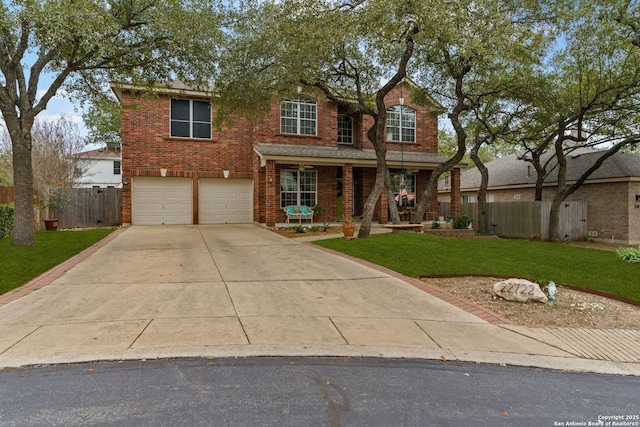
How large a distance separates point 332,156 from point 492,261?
8.17 meters

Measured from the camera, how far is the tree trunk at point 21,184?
980cm

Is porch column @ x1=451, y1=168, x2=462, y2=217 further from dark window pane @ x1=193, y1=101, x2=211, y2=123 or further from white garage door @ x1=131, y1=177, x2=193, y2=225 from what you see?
white garage door @ x1=131, y1=177, x2=193, y2=225

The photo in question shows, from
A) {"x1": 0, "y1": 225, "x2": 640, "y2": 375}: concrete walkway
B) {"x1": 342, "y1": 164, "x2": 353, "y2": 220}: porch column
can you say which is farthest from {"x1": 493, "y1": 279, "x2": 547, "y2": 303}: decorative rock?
{"x1": 342, "y1": 164, "x2": 353, "y2": 220}: porch column

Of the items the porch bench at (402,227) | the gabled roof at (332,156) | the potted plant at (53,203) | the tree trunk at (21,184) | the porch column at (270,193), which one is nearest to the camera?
the tree trunk at (21,184)

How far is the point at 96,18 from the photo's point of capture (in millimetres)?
7859

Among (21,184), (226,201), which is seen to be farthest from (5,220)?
(226,201)

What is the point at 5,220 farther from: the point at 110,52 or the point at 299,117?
the point at 299,117

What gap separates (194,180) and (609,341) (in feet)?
51.9

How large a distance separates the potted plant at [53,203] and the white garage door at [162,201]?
8.50ft

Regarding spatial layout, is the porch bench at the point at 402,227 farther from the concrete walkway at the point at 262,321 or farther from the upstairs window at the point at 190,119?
the upstairs window at the point at 190,119

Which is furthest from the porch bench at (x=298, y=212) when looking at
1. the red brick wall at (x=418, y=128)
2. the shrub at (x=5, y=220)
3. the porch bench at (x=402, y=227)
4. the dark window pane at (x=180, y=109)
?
the shrub at (x=5, y=220)

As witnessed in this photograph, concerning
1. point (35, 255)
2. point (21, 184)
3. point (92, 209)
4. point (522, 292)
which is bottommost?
point (522, 292)

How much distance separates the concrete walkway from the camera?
393cm

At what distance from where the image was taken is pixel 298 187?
17.2 meters
